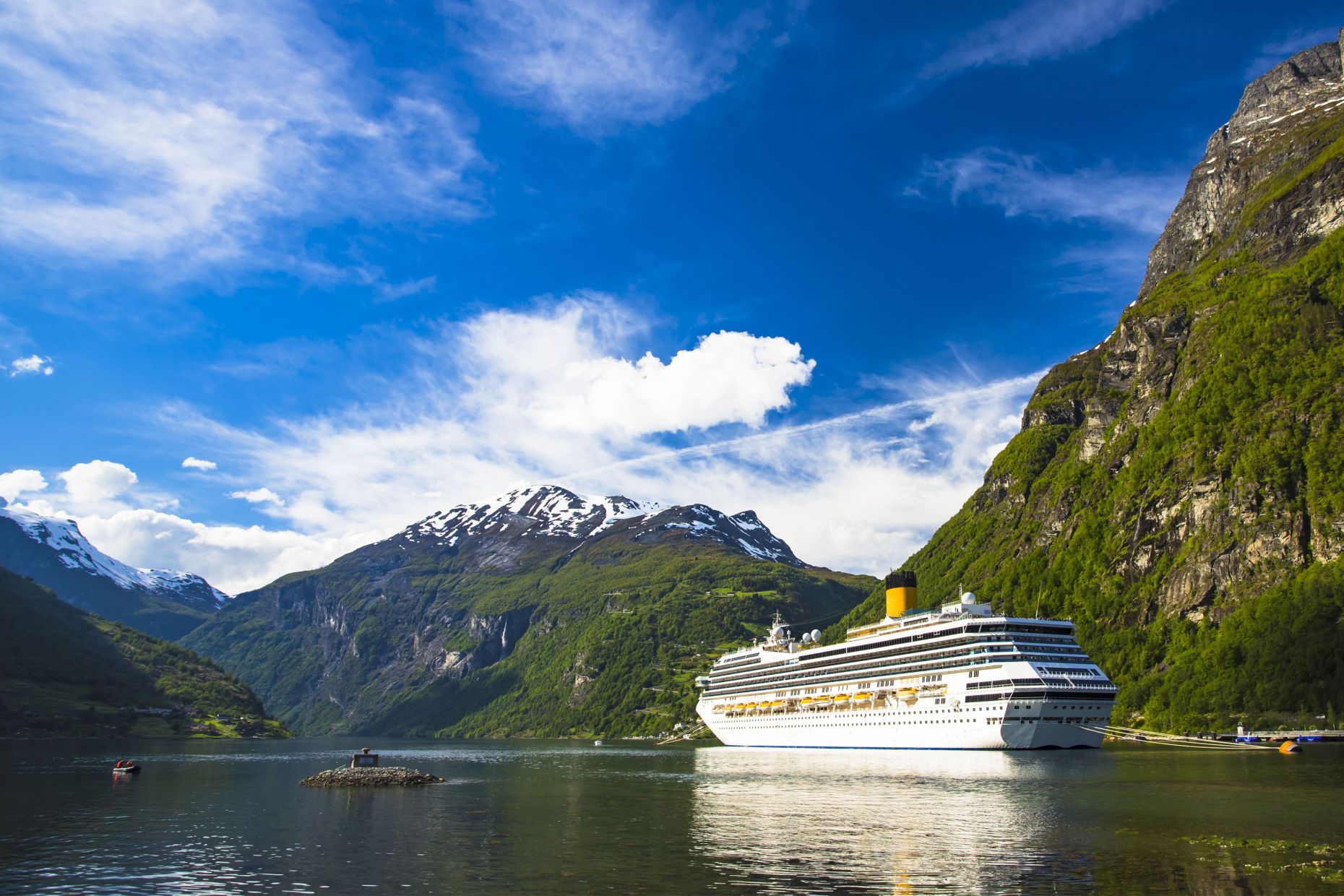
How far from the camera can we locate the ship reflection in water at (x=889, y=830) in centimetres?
3619

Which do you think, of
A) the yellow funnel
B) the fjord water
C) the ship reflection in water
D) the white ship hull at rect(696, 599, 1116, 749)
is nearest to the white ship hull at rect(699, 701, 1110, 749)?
the white ship hull at rect(696, 599, 1116, 749)

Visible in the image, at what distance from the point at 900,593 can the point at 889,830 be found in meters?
118

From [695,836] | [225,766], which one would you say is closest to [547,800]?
[695,836]

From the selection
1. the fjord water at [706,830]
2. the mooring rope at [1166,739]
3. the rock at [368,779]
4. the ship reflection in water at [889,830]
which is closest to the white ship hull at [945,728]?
the mooring rope at [1166,739]

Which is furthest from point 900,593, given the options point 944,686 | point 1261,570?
point 1261,570

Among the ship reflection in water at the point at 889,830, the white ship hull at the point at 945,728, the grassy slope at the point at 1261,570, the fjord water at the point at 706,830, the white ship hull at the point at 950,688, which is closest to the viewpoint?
the ship reflection in water at the point at 889,830

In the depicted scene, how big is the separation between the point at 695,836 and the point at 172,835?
110 feet

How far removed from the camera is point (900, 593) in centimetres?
16275

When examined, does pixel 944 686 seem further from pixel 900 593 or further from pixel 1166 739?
pixel 1166 739

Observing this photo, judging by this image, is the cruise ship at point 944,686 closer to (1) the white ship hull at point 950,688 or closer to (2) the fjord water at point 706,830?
(1) the white ship hull at point 950,688

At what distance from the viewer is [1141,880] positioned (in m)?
34.7

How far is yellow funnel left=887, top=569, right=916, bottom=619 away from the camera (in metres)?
162

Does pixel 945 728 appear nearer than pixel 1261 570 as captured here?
Yes

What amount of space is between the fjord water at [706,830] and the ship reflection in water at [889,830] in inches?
8.4
